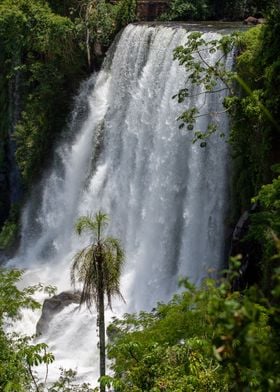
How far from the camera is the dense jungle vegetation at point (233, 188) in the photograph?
13.3 ft

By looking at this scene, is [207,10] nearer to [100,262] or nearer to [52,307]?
[52,307]

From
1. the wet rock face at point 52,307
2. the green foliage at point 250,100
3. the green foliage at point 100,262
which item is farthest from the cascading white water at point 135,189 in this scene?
the green foliage at point 100,262

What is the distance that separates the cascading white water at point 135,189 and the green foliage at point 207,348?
5.71 meters

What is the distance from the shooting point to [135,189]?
2166 cm

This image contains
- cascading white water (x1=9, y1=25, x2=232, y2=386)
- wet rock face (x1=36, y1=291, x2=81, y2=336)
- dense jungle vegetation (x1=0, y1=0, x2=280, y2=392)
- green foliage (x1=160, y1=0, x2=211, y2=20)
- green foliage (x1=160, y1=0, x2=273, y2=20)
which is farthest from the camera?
green foliage (x1=160, y1=0, x2=211, y2=20)

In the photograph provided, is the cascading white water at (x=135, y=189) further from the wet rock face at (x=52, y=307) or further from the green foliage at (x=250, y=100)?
the green foliage at (x=250, y=100)

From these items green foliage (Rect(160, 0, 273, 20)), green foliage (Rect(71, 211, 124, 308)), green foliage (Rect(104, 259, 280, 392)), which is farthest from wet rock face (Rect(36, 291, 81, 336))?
green foliage (Rect(160, 0, 273, 20))

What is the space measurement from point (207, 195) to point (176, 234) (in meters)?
1.69

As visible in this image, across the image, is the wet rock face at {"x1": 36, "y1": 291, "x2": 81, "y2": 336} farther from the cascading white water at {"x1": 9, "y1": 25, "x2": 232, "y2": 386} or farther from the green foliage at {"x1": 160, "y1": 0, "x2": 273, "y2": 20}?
the green foliage at {"x1": 160, "y1": 0, "x2": 273, "y2": 20}

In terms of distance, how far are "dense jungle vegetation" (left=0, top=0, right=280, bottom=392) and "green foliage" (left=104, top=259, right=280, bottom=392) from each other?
13mm

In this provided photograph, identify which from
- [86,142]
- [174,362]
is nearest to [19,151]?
[86,142]

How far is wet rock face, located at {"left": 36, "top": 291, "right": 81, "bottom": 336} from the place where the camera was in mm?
18812

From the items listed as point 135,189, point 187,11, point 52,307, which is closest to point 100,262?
point 52,307

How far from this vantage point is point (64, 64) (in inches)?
1032
